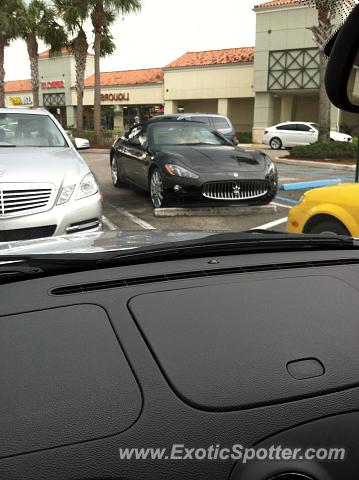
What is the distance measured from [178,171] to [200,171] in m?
0.33

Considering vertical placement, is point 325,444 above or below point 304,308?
below

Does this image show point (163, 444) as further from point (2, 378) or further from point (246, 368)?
point (2, 378)

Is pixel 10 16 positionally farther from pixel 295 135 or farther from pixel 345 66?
pixel 345 66

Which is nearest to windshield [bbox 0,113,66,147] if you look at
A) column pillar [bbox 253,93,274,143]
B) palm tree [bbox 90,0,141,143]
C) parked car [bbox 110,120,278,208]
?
parked car [bbox 110,120,278,208]

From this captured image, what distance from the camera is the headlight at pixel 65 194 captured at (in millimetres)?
4582

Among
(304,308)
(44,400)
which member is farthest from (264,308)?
(44,400)

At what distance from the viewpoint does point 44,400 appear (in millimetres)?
1126

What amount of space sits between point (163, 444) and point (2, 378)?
17.1 inches

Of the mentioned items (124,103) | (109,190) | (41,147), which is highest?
(124,103)

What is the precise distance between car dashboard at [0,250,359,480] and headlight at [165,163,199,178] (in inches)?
213

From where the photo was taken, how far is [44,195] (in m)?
4.53

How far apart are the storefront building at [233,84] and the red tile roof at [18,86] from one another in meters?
3.26

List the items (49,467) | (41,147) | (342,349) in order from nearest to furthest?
(49,467), (342,349), (41,147)

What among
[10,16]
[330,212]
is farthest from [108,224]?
[10,16]
